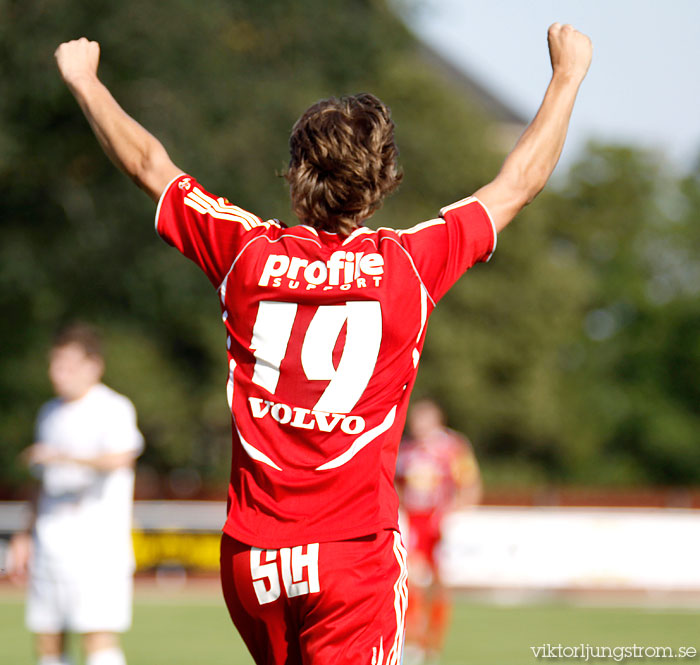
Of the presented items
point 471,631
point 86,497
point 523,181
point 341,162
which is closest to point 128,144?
point 341,162

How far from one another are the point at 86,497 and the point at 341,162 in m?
4.09

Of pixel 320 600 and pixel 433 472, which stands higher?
pixel 320 600

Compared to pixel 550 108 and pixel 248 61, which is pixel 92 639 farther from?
pixel 248 61

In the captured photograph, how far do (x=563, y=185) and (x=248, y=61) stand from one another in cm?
3840

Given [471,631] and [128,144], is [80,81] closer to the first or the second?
[128,144]

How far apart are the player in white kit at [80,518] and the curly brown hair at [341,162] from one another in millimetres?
3623

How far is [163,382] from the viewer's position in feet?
104

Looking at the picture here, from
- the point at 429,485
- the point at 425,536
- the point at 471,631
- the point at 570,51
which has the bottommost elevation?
the point at 471,631

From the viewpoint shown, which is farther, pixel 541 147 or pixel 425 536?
pixel 425 536

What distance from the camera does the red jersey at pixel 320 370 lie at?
297cm

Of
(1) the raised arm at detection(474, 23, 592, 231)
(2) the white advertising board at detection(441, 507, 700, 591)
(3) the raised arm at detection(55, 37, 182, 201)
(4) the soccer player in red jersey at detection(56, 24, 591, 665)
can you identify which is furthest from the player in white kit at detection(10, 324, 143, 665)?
(2) the white advertising board at detection(441, 507, 700, 591)

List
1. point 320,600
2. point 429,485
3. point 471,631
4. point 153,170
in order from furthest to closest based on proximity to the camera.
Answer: point 471,631 < point 429,485 < point 153,170 < point 320,600

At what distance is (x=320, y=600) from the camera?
2.93 meters

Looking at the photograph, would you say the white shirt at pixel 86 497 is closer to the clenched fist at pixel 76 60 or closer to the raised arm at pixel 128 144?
the clenched fist at pixel 76 60
